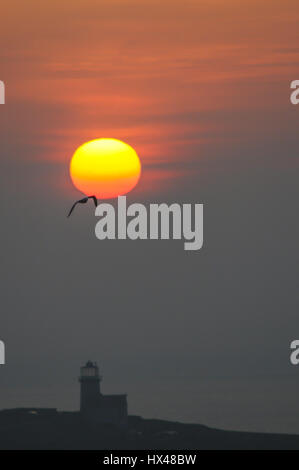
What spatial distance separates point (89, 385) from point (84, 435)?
4.59 metres

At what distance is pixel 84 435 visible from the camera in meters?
99.1

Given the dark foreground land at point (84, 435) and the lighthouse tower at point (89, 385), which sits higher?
the lighthouse tower at point (89, 385)

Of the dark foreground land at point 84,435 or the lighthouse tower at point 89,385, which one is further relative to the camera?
the lighthouse tower at point 89,385

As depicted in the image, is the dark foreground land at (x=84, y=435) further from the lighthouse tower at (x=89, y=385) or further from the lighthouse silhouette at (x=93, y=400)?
the lighthouse tower at (x=89, y=385)

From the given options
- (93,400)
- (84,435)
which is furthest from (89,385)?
(84,435)

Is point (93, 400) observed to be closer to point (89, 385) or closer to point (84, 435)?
point (89, 385)

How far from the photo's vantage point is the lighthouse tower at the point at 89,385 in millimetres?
96875

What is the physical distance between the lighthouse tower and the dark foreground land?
1.65 meters

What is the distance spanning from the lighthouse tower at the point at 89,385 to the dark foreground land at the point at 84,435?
165cm

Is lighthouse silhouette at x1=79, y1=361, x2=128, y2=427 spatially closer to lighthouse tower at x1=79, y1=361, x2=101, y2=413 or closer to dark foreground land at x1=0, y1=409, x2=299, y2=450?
lighthouse tower at x1=79, y1=361, x2=101, y2=413

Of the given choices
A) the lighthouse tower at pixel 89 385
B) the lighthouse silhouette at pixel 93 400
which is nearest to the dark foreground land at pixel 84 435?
the lighthouse silhouette at pixel 93 400
